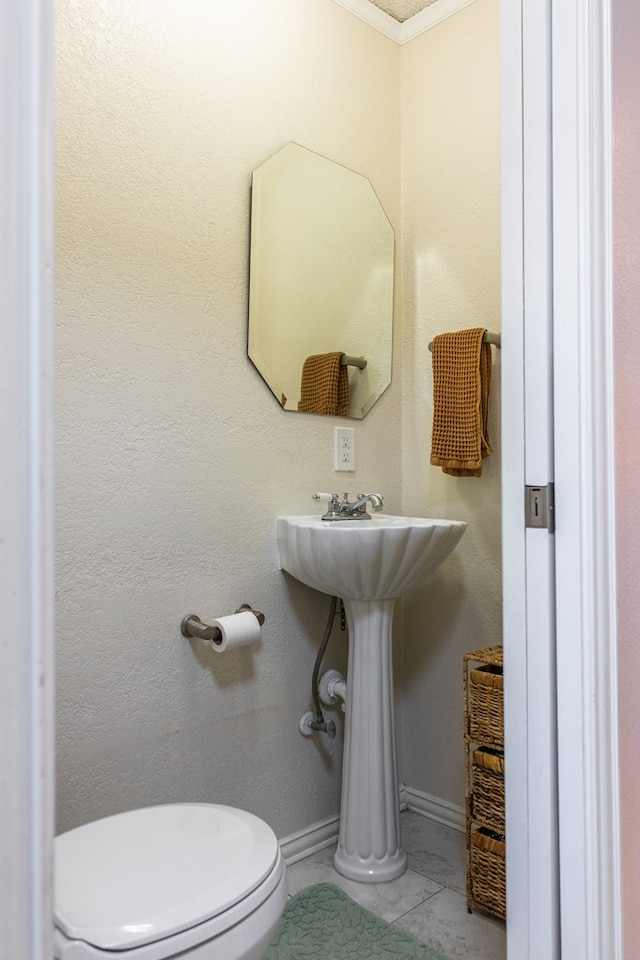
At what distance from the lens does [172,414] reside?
1.75 meters

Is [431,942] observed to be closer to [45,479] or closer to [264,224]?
[45,479]

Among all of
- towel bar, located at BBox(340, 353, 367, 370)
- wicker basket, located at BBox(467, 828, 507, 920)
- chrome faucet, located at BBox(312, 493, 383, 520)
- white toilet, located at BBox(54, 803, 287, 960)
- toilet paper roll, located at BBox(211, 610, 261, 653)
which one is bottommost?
wicker basket, located at BBox(467, 828, 507, 920)

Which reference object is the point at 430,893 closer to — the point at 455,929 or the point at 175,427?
the point at 455,929

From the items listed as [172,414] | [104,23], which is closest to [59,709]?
[172,414]

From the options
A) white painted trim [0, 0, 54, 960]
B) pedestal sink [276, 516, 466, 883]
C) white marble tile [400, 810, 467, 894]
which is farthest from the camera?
white marble tile [400, 810, 467, 894]

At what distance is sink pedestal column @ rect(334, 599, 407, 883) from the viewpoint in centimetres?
192

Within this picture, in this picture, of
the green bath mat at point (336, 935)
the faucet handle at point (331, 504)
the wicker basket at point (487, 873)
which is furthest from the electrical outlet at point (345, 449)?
the green bath mat at point (336, 935)

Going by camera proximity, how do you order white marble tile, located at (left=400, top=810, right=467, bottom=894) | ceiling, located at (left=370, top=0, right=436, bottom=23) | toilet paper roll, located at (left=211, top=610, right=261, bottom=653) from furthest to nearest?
ceiling, located at (left=370, top=0, right=436, bottom=23)
white marble tile, located at (left=400, top=810, right=467, bottom=894)
toilet paper roll, located at (left=211, top=610, right=261, bottom=653)

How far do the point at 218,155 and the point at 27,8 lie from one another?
1568 mm

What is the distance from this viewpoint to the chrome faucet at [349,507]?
2018mm

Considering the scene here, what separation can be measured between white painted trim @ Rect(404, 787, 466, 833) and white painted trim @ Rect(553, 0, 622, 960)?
127 cm

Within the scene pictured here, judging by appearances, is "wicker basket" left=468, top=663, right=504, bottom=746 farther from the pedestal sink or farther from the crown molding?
the crown molding

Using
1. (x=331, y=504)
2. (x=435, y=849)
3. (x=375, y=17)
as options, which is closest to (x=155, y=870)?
(x=331, y=504)

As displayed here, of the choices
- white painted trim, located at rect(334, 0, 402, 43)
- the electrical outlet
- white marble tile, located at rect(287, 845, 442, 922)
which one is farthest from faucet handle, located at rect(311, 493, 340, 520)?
white painted trim, located at rect(334, 0, 402, 43)
